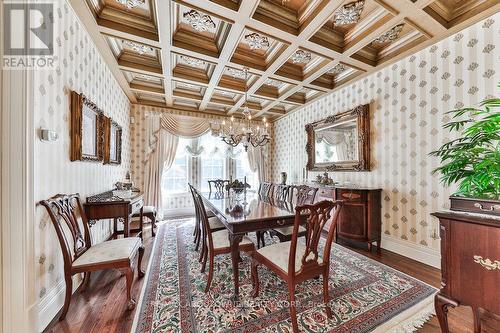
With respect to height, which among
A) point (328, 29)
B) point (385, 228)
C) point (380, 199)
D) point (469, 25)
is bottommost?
point (385, 228)

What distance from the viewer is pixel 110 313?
1597mm

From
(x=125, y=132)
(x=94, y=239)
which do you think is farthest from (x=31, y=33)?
(x=125, y=132)

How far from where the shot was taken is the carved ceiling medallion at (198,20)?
6.92 feet

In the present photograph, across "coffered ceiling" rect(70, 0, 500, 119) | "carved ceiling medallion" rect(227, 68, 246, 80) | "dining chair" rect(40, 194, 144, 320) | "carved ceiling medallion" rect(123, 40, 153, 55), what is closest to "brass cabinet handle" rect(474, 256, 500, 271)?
"coffered ceiling" rect(70, 0, 500, 119)

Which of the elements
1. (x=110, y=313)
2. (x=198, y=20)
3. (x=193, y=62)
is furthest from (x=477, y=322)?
(x=193, y=62)

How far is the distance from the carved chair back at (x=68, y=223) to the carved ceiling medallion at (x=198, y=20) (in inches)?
89.0

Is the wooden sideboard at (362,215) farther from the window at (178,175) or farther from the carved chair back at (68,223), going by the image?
the window at (178,175)

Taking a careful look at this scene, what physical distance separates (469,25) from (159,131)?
531cm

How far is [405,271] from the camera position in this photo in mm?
2258

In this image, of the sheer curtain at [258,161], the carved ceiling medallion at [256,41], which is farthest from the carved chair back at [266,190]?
the carved ceiling medallion at [256,41]

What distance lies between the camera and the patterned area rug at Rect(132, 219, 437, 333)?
4.81ft

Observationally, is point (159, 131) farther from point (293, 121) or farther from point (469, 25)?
point (469, 25)

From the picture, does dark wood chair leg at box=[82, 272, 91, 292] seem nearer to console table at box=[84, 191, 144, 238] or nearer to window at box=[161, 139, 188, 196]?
console table at box=[84, 191, 144, 238]

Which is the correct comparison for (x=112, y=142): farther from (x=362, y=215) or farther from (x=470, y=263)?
(x=470, y=263)
